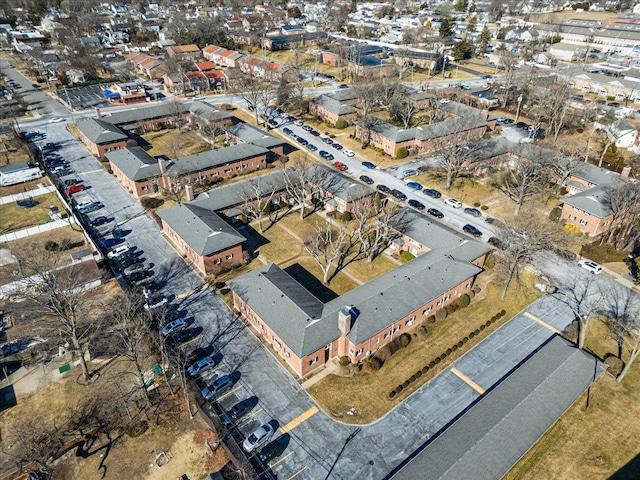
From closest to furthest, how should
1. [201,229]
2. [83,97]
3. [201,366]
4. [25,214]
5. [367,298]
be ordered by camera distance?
[201,366]
[367,298]
[201,229]
[25,214]
[83,97]

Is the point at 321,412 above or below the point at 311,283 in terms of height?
below

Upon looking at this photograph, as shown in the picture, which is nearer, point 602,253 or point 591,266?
point 591,266

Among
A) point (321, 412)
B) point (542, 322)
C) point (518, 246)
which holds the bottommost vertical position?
point (321, 412)

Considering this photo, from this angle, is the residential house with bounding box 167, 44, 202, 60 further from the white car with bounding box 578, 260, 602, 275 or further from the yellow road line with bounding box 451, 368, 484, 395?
the yellow road line with bounding box 451, 368, 484, 395

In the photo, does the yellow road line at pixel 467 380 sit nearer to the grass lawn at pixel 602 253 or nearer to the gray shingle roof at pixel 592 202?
the grass lawn at pixel 602 253

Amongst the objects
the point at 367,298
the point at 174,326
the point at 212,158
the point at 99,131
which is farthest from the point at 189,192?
the point at 367,298

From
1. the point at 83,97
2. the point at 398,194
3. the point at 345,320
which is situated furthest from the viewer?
the point at 83,97

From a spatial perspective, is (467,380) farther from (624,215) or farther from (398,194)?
(624,215)
